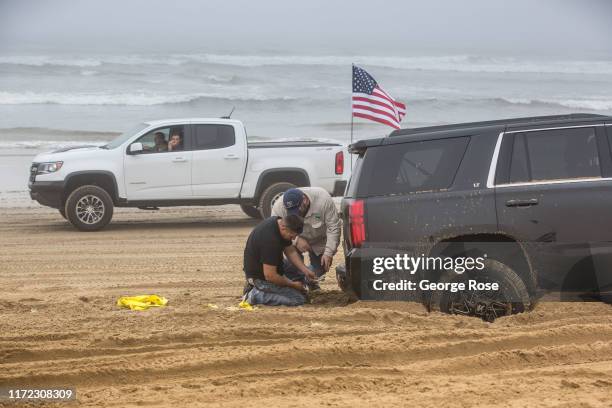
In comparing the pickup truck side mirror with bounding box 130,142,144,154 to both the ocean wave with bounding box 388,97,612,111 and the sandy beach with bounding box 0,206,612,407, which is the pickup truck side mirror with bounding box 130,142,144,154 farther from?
the ocean wave with bounding box 388,97,612,111

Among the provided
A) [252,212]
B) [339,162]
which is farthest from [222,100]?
[339,162]

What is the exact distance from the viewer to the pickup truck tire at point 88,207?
1736 cm

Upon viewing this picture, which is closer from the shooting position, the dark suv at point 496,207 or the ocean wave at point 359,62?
the dark suv at point 496,207

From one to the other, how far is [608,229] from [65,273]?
23.9ft

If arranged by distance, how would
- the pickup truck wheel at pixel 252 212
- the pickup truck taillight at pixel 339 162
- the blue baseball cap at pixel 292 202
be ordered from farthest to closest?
the pickup truck wheel at pixel 252 212
the pickup truck taillight at pixel 339 162
the blue baseball cap at pixel 292 202

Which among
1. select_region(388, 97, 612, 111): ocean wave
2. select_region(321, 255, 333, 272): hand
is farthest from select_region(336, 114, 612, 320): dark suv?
select_region(388, 97, 612, 111): ocean wave

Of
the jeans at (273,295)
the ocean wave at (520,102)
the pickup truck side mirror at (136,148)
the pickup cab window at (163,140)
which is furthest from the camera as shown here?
the ocean wave at (520,102)

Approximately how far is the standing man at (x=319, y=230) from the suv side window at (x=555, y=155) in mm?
2273

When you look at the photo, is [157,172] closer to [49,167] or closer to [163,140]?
[163,140]

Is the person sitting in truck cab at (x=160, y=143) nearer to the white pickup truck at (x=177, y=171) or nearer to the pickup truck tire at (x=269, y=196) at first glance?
the white pickup truck at (x=177, y=171)

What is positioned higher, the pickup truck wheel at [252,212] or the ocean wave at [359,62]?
the ocean wave at [359,62]

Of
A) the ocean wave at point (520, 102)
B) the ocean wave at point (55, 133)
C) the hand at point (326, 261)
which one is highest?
the ocean wave at point (520, 102)

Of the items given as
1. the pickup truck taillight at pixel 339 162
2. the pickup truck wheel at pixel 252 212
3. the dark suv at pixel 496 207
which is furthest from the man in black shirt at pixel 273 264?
the pickup truck wheel at pixel 252 212

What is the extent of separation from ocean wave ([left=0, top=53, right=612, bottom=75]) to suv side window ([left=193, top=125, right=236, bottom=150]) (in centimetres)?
4948
